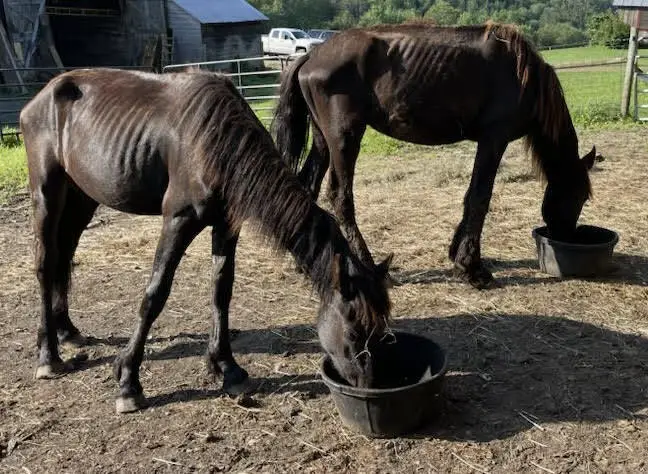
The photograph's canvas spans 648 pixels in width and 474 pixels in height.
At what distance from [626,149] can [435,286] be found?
6207mm

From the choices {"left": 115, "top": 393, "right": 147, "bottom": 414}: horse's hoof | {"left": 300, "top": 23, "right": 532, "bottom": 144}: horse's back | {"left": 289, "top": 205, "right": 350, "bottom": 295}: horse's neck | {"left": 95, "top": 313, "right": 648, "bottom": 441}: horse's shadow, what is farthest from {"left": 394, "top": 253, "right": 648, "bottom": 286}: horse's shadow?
{"left": 115, "top": 393, "right": 147, "bottom": 414}: horse's hoof

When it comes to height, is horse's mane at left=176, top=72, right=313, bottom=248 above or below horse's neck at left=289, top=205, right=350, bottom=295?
above

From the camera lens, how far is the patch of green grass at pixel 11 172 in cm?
843

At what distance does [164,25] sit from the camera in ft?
79.0

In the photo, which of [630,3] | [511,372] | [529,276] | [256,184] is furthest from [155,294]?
[630,3]

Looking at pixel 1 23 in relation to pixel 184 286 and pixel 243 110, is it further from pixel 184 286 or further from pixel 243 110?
pixel 243 110

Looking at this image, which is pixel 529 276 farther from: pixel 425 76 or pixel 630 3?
pixel 630 3

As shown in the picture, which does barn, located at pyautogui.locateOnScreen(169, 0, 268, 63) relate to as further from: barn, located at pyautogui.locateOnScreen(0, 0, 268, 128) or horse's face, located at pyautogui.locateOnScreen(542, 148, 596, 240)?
horse's face, located at pyautogui.locateOnScreen(542, 148, 596, 240)

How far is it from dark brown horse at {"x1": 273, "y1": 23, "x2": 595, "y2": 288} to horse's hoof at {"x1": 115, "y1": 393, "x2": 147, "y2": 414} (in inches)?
84.3

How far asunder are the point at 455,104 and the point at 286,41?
30685 millimetres

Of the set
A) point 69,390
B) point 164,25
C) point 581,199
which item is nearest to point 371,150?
point 581,199

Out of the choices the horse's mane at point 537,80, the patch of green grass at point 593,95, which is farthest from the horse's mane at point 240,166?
the patch of green grass at point 593,95

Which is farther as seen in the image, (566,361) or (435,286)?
(435,286)

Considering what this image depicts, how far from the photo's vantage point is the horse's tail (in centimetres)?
557
